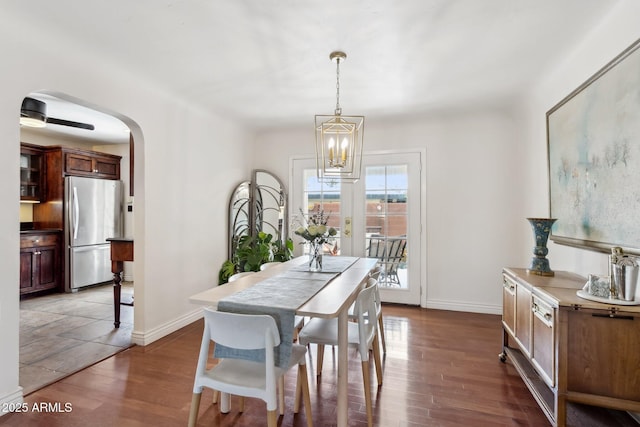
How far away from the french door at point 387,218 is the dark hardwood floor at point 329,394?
1347mm

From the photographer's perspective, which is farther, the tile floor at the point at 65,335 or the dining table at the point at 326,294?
the tile floor at the point at 65,335

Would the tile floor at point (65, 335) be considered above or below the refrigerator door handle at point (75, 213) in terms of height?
below

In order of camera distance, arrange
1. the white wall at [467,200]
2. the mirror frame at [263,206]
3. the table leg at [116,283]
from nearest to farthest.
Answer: the table leg at [116,283] < the white wall at [467,200] < the mirror frame at [263,206]

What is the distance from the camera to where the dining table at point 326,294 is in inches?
69.6

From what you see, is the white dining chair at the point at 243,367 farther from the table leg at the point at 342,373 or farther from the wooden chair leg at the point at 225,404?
the wooden chair leg at the point at 225,404

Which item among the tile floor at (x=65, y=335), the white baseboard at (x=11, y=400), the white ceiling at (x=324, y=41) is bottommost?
the tile floor at (x=65, y=335)

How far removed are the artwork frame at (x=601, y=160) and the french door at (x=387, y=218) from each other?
1.79 meters

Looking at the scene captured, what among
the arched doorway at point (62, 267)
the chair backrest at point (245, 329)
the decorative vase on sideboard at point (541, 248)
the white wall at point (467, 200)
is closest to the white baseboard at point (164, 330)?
the arched doorway at point (62, 267)

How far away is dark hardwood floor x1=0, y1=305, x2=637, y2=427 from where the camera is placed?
6.55 ft

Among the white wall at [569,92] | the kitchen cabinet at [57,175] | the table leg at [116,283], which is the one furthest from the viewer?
the kitchen cabinet at [57,175]

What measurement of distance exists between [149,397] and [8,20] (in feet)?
8.53

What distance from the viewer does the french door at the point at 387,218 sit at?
436 centimetres

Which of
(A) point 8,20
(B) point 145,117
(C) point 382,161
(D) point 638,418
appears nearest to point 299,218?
(C) point 382,161

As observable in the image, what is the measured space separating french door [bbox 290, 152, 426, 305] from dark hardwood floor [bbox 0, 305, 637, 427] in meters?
1.35
